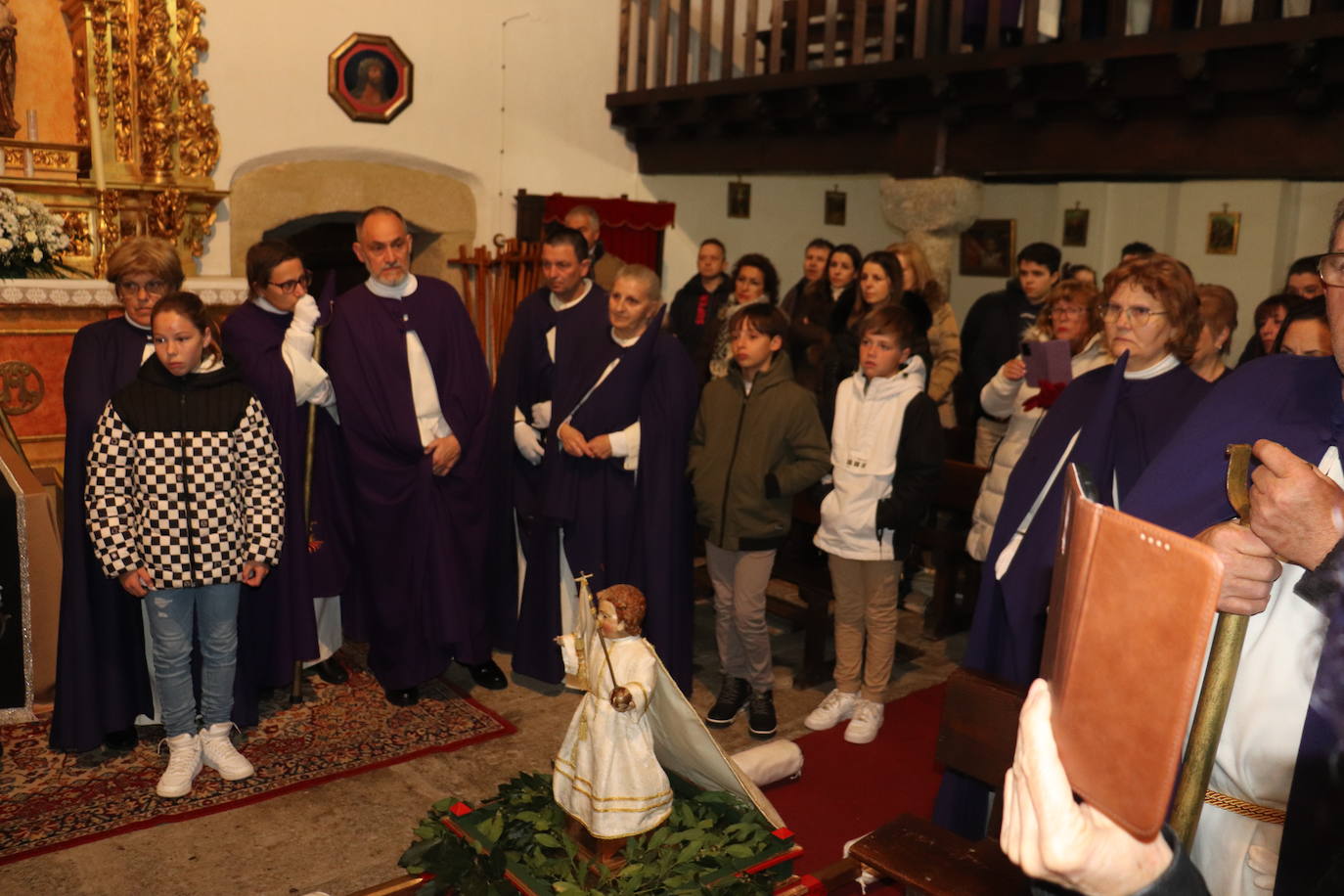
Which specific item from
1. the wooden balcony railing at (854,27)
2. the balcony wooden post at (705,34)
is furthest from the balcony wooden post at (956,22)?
the balcony wooden post at (705,34)

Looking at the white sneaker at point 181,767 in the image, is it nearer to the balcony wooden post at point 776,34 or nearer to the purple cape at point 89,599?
the purple cape at point 89,599

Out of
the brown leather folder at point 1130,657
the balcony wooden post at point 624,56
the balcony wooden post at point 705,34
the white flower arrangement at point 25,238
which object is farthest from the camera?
the balcony wooden post at point 624,56

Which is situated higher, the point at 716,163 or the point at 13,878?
the point at 716,163

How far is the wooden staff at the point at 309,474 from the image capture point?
4.57 meters

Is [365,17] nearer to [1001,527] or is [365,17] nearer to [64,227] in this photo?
[64,227]

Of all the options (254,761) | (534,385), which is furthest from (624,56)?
(254,761)

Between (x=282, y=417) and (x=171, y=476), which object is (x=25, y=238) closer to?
(x=282, y=417)

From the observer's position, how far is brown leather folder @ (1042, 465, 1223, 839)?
88cm

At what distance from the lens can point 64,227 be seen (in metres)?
6.41

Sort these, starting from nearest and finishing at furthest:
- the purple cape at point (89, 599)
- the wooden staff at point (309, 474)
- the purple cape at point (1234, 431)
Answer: the purple cape at point (1234, 431) → the purple cape at point (89, 599) → the wooden staff at point (309, 474)

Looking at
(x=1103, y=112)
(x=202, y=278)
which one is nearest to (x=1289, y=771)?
(x=1103, y=112)

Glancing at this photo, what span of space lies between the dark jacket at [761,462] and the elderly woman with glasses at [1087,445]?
3.75 feet

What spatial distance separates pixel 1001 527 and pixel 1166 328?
2.34 feet

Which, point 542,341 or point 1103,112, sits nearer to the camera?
point 542,341
